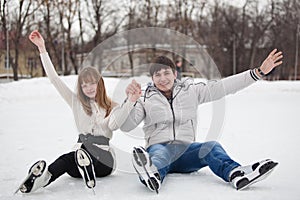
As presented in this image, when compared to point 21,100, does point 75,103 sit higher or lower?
higher

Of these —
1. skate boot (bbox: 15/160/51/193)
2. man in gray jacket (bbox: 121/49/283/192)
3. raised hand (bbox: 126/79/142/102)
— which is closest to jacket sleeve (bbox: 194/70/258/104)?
man in gray jacket (bbox: 121/49/283/192)

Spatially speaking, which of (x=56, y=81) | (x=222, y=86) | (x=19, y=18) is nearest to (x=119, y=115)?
(x=56, y=81)

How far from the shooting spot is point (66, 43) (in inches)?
666

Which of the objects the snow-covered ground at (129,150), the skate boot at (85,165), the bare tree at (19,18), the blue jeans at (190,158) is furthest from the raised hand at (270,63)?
the bare tree at (19,18)

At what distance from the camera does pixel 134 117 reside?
1.95 meters

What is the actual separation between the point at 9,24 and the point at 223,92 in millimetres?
13326

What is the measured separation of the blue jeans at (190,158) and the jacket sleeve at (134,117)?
0.50 ft

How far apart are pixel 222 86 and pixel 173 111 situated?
298mm

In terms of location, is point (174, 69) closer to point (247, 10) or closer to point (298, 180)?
point (298, 180)

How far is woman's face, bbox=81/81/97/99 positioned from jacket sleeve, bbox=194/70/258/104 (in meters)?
0.56

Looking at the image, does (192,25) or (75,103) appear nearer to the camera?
(75,103)

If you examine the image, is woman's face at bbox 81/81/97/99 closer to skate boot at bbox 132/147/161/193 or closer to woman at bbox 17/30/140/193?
woman at bbox 17/30/140/193

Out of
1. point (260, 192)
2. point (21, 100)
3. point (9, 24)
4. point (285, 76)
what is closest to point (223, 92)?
point (260, 192)

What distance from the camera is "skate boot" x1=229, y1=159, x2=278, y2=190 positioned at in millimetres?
1685
